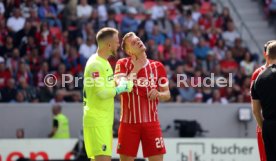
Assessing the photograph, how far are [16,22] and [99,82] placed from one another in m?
11.4

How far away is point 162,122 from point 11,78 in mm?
3816

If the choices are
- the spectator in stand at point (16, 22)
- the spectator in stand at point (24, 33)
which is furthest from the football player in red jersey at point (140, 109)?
the spectator in stand at point (16, 22)

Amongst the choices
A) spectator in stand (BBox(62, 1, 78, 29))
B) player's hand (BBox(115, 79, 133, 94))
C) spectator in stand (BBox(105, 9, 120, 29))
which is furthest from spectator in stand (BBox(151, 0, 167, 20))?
player's hand (BBox(115, 79, 133, 94))

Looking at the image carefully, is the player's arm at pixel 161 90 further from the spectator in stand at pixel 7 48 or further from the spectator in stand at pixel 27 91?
the spectator in stand at pixel 7 48

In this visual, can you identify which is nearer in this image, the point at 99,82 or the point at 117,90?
the point at 99,82

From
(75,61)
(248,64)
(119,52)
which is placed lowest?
(248,64)

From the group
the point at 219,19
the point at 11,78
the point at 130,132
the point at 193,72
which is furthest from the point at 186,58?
the point at 130,132

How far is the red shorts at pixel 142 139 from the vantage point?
1252cm

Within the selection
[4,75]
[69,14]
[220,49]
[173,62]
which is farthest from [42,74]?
[220,49]

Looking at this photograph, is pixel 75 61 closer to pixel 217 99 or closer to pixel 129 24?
pixel 129 24

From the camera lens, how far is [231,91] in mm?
22969

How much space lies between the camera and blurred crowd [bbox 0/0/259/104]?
71.1 ft

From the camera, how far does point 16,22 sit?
2281 centimetres

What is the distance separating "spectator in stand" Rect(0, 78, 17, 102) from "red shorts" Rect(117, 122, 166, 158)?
9.07 meters
